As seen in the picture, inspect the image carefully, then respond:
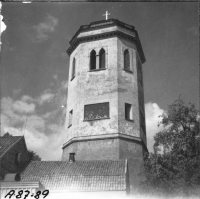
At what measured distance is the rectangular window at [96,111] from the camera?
78.6 ft

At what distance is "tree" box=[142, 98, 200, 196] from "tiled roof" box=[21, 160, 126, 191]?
2538mm

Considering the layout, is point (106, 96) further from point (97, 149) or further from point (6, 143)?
point (6, 143)

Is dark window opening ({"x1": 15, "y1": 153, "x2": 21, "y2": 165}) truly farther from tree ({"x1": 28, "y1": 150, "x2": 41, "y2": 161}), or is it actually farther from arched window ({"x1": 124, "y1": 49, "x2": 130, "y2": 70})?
tree ({"x1": 28, "y1": 150, "x2": 41, "y2": 161})

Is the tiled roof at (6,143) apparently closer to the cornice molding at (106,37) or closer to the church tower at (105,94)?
the church tower at (105,94)

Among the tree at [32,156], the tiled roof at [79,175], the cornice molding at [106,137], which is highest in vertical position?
the cornice molding at [106,137]

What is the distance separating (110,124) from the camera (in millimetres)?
23453

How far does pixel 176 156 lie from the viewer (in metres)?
17.3

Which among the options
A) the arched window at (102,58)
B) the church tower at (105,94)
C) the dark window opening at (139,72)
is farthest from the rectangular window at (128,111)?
the arched window at (102,58)

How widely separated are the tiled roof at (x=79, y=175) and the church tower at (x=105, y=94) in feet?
4.49

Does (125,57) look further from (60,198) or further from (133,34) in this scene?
(60,198)

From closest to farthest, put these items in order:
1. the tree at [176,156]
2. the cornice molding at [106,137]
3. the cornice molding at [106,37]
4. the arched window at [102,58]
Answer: the tree at [176,156] < the cornice molding at [106,137] < the arched window at [102,58] < the cornice molding at [106,37]

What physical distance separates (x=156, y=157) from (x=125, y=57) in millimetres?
11932

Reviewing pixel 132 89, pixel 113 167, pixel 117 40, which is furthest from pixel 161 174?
pixel 117 40

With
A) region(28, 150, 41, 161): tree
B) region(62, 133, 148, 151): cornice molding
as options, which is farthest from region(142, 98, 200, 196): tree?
region(28, 150, 41, 161): tree
